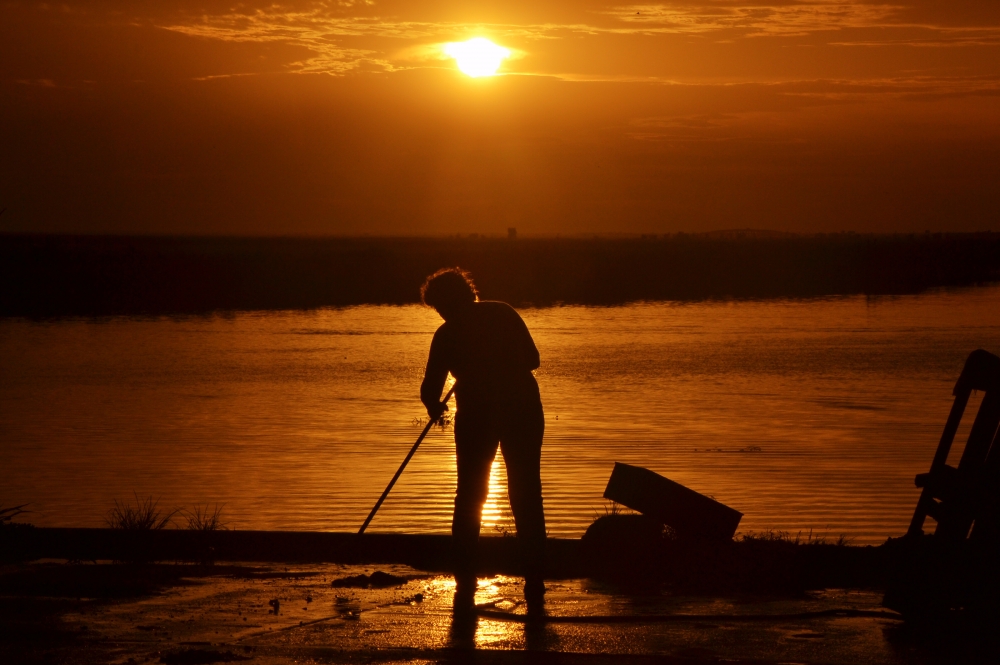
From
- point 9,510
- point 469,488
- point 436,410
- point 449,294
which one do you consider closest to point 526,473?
point 469,488

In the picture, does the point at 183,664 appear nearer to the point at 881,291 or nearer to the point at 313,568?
the point at 313,568

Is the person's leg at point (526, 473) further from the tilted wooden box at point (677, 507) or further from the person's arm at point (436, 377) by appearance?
the tilted wooden box at point (677, 507)

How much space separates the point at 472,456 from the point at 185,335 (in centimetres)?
2932

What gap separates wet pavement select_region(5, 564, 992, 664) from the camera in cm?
587

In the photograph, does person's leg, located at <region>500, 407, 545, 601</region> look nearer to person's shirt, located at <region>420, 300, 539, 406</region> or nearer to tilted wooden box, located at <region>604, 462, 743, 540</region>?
person's shirt, located at <region>420, 300, 539, 406</region>

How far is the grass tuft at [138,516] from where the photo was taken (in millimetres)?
9141

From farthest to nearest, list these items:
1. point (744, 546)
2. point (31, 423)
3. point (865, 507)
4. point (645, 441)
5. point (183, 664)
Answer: point (31, 423) < point (645, 441) < point (865, 507) < point (744, 546) < point (183, 664)

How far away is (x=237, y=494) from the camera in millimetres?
12578

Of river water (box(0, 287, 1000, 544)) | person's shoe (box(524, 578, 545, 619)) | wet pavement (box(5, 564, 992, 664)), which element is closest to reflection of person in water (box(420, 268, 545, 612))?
person's shoe (box(524, 578, 545, 619))

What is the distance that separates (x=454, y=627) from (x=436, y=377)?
5.70ft

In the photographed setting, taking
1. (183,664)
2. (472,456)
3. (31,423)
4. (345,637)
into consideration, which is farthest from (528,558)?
(31,423)

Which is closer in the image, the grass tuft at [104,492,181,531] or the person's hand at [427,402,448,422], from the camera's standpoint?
the person's hand at [427,402,448,422]

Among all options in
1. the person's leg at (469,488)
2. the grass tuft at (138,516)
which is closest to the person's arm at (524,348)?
the person's leg at (469,488)

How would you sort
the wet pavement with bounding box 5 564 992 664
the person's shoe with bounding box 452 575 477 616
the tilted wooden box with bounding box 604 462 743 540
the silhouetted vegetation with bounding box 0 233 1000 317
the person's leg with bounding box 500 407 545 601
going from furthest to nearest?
the silhouetted vegetation with bounding box 0 233 1000 317, the tilted wooden box with bounding box 604 462 743 540, the person's leg with bounding box 500 407 545 601, the person's shoe with bounding box 452 575 477 616, the wet pavement with bounding box 5 564 992 664
